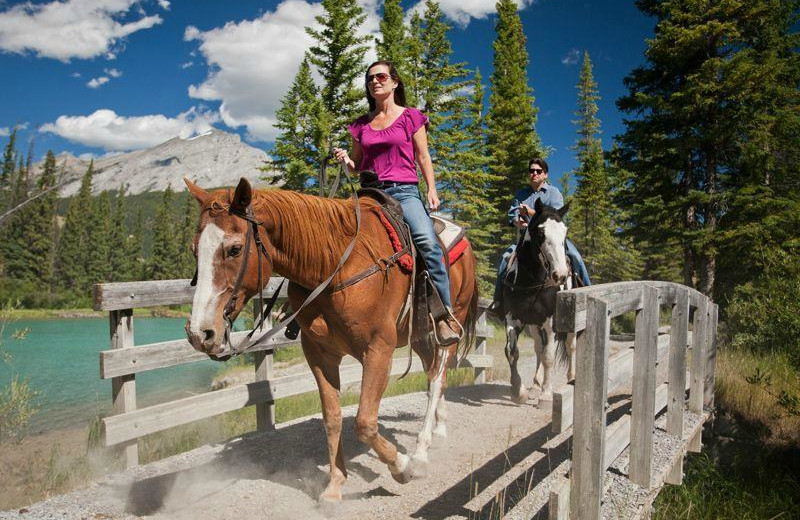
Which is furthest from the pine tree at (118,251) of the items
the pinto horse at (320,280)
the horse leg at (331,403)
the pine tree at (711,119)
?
the pinto horse at (320,280)

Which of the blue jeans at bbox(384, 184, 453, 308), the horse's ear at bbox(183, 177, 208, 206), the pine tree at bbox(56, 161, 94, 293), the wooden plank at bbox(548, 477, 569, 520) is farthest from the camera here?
the pine tree at bbox(56, 161, 94, 293)

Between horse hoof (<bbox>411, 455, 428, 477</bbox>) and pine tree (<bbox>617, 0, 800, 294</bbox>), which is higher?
pine tree (<bbox>617, 0, 800, 294</bbox>)

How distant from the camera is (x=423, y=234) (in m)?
3.94

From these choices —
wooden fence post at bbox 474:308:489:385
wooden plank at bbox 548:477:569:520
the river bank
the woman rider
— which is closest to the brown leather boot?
the woman rider

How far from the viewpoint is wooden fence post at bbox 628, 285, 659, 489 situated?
11.7ft

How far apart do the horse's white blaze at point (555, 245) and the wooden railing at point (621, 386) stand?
1384mm

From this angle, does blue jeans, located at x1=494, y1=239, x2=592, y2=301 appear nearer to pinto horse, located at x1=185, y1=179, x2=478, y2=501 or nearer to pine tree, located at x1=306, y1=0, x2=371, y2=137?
pinto horse, located at x1=185, y1=179, x2=478, y2=501

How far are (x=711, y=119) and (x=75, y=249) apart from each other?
70.5 metres

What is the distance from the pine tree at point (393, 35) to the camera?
23406mm

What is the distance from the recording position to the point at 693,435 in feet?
16.7

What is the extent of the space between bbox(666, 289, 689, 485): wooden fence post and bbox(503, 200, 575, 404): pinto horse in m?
1.40

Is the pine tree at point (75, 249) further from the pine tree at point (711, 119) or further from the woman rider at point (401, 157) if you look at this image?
the woman rider at point (401, 157)

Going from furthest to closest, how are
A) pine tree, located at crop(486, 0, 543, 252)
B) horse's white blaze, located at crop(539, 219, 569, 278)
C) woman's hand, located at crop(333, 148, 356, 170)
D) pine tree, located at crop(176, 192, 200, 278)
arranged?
pine tree, located at crop(176, 192, 200, 278), pine tree, located at crop(486, 0, 543, 252), horse's white blaze, located at crop(539, 219, 569, 278), woman's hand, located at crop(333, 148, 356, 170)

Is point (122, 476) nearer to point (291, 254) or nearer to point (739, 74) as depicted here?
point (291, 254)
